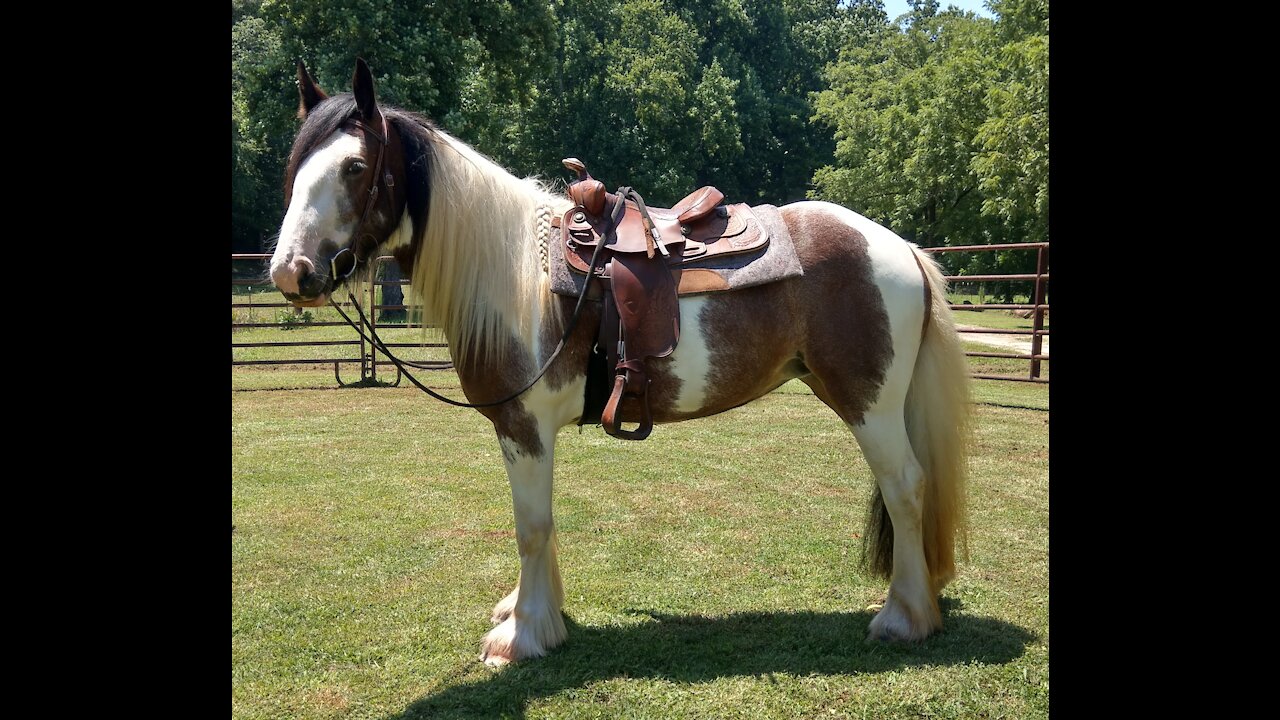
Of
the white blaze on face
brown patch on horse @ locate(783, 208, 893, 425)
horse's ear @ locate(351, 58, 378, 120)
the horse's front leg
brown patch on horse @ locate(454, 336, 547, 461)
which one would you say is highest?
horse's ear @ locate(351, 58, 378, 120)

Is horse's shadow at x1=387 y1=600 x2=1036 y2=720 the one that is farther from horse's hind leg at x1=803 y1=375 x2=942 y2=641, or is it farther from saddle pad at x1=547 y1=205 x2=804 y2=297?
saddle pad at x1=547 y1=205 x2=804 y2=297

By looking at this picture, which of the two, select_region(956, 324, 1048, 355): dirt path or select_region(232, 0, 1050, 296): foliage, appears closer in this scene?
select_region(956, 324, 1048, 355): dirt path

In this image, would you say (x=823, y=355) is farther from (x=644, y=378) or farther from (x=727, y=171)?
(x=727, y=171)

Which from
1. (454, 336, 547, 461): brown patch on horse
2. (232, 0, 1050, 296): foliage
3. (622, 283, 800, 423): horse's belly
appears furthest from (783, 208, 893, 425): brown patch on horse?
(232, 0, 1050, 296): foliage

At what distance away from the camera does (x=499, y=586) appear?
13.0 feet

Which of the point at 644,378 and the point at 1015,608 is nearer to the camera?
the point at 644,378

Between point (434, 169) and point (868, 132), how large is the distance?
88.6 feet

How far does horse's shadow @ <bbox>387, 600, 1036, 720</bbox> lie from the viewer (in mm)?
2873

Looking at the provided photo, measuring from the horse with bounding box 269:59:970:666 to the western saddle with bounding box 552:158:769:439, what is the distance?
0.27ft

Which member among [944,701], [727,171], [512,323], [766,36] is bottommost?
[944,701]

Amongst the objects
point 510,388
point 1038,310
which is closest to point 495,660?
point 510,388
